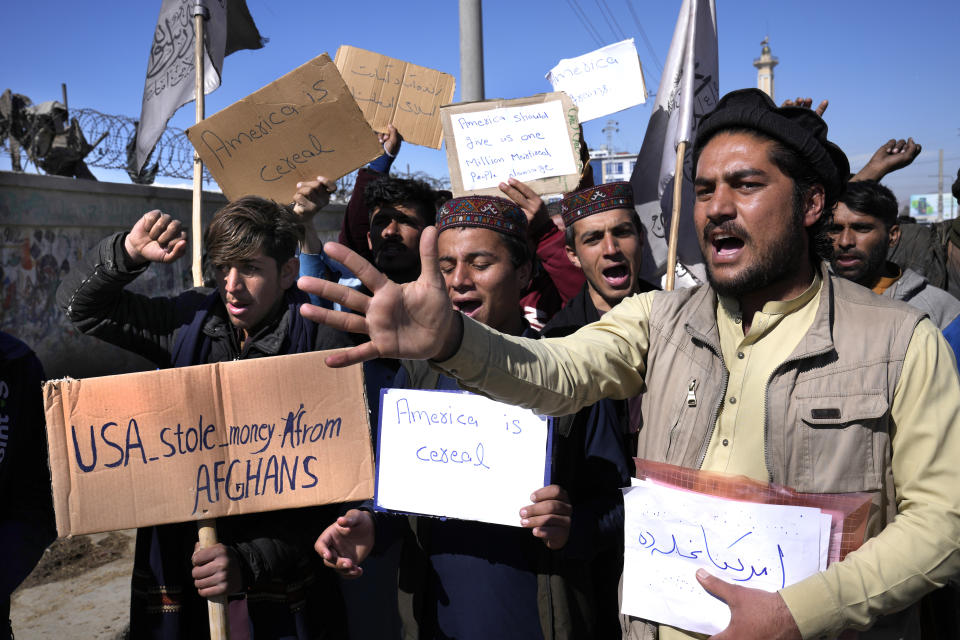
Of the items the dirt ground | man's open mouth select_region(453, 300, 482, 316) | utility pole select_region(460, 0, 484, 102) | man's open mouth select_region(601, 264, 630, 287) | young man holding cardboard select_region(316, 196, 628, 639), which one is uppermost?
utility pole select_region(460, 0, 484, 102)

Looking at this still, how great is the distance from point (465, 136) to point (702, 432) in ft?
8.49

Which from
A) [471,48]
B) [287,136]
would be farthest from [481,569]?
[471,48]

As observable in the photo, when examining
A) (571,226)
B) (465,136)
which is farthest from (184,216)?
(571,226)

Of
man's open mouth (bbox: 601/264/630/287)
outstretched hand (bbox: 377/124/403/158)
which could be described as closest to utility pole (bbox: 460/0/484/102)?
outstretched hand (bbox: 377/124/403/158)

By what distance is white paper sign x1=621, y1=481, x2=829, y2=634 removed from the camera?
4.99 feet

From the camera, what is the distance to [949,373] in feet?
4.97

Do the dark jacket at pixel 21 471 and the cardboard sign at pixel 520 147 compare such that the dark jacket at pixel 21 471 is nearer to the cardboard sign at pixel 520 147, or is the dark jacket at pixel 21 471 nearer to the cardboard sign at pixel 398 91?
the cardboard sign at pixel 520 147

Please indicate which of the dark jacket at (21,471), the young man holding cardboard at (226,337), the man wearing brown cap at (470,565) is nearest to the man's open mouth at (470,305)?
the man wearing brown cap at (470,565)

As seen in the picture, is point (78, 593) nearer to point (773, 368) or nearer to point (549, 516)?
point (549, 516)

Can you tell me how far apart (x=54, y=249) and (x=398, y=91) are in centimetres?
650

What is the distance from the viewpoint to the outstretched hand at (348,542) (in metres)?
2.20

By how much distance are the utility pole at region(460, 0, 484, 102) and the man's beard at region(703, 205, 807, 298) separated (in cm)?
417

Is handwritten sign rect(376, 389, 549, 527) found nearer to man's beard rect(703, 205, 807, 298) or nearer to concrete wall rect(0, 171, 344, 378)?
man's beard rect(703, 205, 807, 298)

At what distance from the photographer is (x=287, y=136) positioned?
341cm
